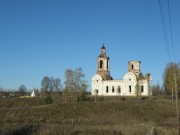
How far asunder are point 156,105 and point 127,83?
2145 cm

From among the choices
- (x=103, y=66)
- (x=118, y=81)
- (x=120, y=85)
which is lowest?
(x=120, y=85)

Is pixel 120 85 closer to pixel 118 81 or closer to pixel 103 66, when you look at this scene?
pixel 118 81

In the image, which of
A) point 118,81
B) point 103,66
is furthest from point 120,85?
point 103,66

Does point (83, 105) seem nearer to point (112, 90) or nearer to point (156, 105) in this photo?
point (156, 105)

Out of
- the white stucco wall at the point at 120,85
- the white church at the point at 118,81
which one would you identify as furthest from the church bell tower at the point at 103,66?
the white stucco wall at the point at 120,85

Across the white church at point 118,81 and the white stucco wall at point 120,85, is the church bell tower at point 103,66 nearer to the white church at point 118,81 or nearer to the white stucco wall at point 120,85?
the white church at point 118,81

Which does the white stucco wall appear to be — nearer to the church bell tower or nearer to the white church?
the white church

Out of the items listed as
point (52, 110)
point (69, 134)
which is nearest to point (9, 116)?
point (52, 110)

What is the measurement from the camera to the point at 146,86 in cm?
7612

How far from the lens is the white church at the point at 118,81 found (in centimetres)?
7706

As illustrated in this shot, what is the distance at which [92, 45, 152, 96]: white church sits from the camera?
77.1 metres

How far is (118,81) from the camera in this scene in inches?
3118

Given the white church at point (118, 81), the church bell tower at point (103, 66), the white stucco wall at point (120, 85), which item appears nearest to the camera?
the white stucco wall at point (120, 85)

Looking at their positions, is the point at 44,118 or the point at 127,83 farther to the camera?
the point at 127,83
